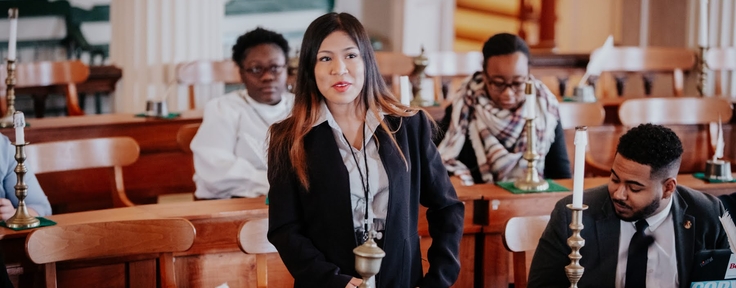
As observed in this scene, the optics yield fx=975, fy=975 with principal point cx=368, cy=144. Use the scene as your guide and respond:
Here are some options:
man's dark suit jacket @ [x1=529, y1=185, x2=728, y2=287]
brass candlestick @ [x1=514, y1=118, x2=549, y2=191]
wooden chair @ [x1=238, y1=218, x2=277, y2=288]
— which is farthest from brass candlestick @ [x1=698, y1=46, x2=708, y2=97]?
wooden chair @ [x1=238, y1=218, x2=277, y2=288]

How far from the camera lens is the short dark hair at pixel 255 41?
393 cm

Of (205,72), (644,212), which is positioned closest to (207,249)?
(644,212)

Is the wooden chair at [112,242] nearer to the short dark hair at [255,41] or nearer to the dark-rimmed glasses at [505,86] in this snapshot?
the short dark hair at [255,41]

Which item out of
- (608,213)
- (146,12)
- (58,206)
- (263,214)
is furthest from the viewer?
(146,12)

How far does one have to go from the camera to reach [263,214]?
3244 millimetres

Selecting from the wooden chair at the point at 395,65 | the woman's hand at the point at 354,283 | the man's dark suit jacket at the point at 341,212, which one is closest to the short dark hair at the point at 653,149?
the man's dark suit jacket at the point at 341,212

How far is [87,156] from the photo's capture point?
12.4 feet

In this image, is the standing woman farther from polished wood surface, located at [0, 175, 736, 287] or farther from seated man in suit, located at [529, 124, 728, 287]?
polished wood surface, located at [0, 175, 736, 287]

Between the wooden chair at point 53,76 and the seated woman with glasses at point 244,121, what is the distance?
1688mm

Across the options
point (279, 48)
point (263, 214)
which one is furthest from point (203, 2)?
point (263, 214)

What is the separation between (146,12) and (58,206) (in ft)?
5.14

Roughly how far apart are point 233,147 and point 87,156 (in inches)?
22.4

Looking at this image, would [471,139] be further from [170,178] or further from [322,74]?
[322,74]

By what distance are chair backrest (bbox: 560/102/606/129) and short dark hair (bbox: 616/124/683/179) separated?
2054mm
